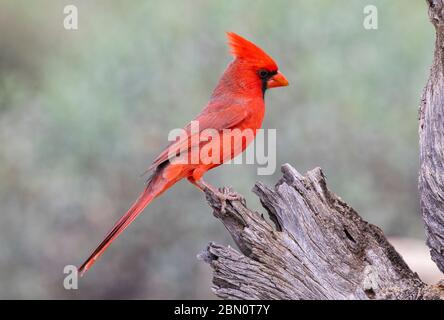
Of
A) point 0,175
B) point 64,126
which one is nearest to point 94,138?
point 64,126

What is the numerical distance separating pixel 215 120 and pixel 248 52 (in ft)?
1.09

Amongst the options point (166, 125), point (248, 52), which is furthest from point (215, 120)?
point (166, 125)

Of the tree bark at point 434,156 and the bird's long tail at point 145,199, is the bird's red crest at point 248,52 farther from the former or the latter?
the tree bark at point 434,156

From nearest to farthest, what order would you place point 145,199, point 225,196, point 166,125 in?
1. point 225,196
2. point 145,199
3. point 166,125

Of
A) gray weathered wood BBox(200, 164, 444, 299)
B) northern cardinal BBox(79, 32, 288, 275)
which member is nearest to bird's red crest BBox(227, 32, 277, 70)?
northern cardinal BBox(79, 32, 288, 275)

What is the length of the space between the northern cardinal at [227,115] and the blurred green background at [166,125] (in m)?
1.23

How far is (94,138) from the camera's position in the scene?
201 inches

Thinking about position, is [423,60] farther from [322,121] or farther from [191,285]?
[191,285]

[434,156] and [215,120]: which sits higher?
[215,120]

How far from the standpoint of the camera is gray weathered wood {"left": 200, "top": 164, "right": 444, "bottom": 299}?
10.1 ft

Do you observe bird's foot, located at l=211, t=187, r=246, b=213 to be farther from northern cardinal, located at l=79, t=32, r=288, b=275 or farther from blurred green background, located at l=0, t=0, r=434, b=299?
blurred green background, located at l=0, t=0, r=434, b=299

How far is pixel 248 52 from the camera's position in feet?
12.2

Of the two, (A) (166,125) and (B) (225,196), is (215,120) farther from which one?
(A) (166,125)

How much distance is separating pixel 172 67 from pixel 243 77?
64.6 inches
